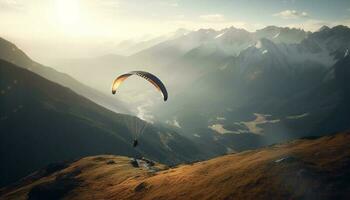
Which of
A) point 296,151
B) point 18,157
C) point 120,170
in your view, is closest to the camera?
point 296,151

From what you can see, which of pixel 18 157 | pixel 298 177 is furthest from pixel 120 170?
pixel 18 157

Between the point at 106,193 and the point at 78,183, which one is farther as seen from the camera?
the point at 78,183

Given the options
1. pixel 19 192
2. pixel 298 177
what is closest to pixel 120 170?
pixel 19 192

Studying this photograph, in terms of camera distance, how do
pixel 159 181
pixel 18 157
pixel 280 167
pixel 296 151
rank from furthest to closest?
1. pixel 18 157
2. pixel 159 181
3. pixel 296 151
4. pixel 280 167

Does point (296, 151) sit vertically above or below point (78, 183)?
above

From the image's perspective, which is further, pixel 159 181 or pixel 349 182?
pixel 159 181

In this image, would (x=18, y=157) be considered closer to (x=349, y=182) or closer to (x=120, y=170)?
(x=120, y=170)

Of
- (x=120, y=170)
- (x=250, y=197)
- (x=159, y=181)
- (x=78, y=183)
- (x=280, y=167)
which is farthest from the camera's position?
(x=120, y=170)

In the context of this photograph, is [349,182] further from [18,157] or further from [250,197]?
[18,157]

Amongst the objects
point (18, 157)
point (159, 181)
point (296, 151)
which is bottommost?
point (18, 157)
